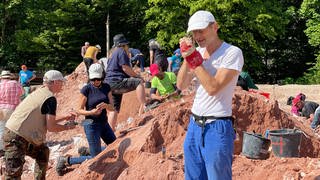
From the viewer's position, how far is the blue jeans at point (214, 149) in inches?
157

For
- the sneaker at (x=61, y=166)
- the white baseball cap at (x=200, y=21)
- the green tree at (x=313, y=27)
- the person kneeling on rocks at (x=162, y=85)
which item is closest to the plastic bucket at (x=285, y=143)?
the sneaker at (x=61, y=166)

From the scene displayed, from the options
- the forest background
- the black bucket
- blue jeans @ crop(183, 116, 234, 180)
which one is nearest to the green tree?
the forest background

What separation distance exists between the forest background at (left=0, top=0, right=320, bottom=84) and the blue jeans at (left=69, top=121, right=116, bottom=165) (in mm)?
22316

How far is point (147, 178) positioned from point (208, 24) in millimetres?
2623

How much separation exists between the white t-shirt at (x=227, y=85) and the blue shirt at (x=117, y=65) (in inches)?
169

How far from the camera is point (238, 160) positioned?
6.31m

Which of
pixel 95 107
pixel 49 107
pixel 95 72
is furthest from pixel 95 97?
pixel 49 107

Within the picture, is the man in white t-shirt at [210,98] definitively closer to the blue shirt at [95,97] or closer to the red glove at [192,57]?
the red glove at [192,57]

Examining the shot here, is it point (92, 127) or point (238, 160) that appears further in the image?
point (92, 127)

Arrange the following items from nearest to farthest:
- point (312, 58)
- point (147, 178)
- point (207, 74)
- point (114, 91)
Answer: point (207, 74) < point (147, 178) < point (114, 91) < point (312, 58)

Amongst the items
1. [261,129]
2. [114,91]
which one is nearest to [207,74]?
[261,129]

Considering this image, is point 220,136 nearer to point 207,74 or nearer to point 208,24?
point 207,74

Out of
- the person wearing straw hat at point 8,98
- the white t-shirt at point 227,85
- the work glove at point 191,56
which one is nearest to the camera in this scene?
the work glove at point 191,56

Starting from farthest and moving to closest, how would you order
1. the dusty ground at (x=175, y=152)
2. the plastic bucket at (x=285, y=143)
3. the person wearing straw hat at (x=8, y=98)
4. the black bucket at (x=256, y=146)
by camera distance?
the person wearing straw hat at (x=8, y=98) → the plastic bucket at (x=285, y=143) → the black bucket at (x=256, y=146) → the dusty ground at (x=175, y=152)
